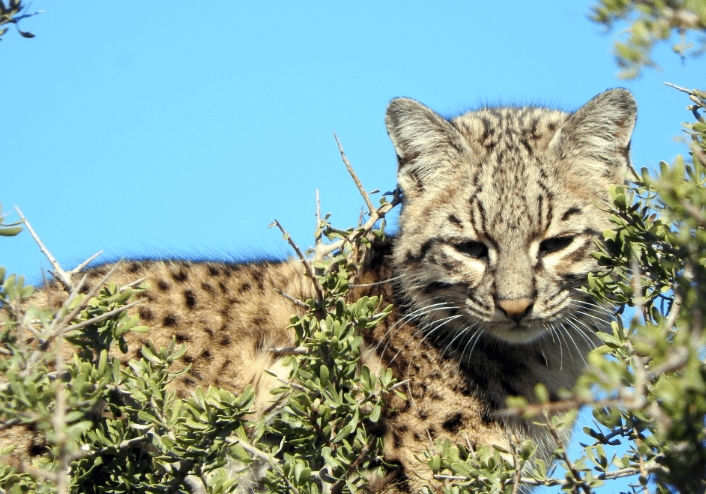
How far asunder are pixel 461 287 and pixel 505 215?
20.9 inches

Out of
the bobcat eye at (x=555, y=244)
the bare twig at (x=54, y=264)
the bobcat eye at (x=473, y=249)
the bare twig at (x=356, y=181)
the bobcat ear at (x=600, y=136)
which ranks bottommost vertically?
the bobcat eye at (x=555, y=244)

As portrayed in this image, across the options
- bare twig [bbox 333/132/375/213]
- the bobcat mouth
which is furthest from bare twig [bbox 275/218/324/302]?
the bobcat mouth

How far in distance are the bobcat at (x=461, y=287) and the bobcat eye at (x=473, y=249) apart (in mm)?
13

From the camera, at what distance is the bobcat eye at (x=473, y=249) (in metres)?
4.41

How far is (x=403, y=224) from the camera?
4934 millimetres

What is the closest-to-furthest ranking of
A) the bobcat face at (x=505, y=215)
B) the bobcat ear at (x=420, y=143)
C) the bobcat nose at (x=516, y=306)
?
1. the bobcat nose at (x=516, y=306)
2. the bobcat face at (x=505, y=215)
3. the bobcat ear at (x=420, y=143)

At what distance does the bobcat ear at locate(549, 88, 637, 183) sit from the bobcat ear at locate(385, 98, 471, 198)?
2.16ft

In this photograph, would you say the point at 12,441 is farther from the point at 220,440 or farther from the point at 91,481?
the point at 220,440

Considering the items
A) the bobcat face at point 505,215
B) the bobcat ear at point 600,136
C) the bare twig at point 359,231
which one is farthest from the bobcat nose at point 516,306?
the bobcat ear at point 600,136

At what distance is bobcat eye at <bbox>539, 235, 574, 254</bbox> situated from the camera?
425 centimetres

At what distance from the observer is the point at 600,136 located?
4.57 meters

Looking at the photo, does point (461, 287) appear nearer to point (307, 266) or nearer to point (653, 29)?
point (307, 266)

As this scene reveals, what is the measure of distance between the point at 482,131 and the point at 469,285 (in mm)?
1273

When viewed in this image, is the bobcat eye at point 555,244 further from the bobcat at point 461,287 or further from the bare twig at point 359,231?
the bare twig at point 359,231
